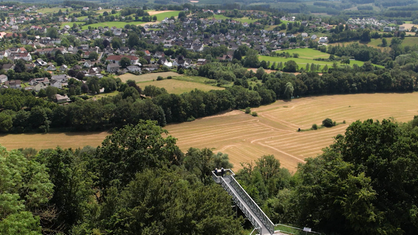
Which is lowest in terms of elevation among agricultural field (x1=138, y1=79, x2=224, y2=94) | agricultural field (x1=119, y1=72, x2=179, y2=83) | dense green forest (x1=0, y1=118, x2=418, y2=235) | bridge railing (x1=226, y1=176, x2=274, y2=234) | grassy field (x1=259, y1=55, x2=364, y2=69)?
agricultural field (x1=119, y1=72, x2=179, y2=83)

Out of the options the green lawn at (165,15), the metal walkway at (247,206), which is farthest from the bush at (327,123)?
the green lawn at (165,15)

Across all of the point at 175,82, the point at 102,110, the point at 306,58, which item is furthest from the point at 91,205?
the point at 306,58

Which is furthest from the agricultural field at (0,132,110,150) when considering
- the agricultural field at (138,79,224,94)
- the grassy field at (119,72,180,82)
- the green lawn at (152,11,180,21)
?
the green lawn at (152,11,180,21)

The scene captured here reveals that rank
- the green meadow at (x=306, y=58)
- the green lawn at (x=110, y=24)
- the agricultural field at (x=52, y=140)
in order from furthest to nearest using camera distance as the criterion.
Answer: the green lawn at (x=110, y=24), the green meadow at (x=306, y=58), the agricultural field at (x=52, y=140)

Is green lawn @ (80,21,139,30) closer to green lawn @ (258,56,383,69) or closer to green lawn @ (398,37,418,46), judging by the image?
green lawn @ (258,56,383,69)

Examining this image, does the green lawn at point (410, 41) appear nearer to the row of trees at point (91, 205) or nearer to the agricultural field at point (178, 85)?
the agricultural field at point (178, 85)

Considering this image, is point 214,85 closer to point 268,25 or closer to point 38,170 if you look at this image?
point 38,170
